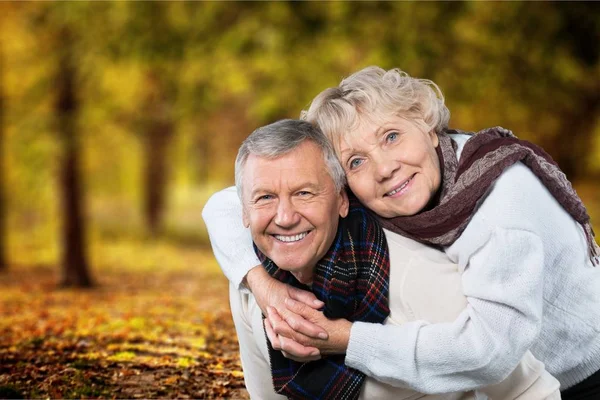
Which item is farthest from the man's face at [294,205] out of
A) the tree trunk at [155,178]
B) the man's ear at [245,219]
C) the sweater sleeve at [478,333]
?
the tree trunk at [155,178]

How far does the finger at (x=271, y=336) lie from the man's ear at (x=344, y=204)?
1.75 ft

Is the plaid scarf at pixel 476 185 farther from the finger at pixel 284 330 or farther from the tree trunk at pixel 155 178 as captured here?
the tree trunk at pixel 155 178

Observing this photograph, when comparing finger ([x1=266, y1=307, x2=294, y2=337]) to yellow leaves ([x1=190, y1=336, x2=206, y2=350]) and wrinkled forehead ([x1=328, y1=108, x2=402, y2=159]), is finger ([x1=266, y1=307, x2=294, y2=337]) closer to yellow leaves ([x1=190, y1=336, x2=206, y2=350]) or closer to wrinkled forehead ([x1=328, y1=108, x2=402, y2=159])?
wrinkled forehead ([x1=328, y1=108, x2=402, y2=159])

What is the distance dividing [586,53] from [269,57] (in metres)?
3.82

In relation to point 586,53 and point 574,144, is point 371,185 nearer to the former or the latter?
point 586,53

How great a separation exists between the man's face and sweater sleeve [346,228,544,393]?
386mm

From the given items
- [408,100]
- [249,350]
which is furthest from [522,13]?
[249,350]

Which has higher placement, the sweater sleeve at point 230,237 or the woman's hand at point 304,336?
the sweater sleeve at point 230,237

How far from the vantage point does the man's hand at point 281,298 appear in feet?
7.93

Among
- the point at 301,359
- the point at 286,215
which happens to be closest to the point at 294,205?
the point at 286,215

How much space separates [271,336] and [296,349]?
5.3 inches

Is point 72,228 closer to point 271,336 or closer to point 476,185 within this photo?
point 271,336

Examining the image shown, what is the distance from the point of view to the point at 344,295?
2.46m

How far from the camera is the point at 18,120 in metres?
9.88
